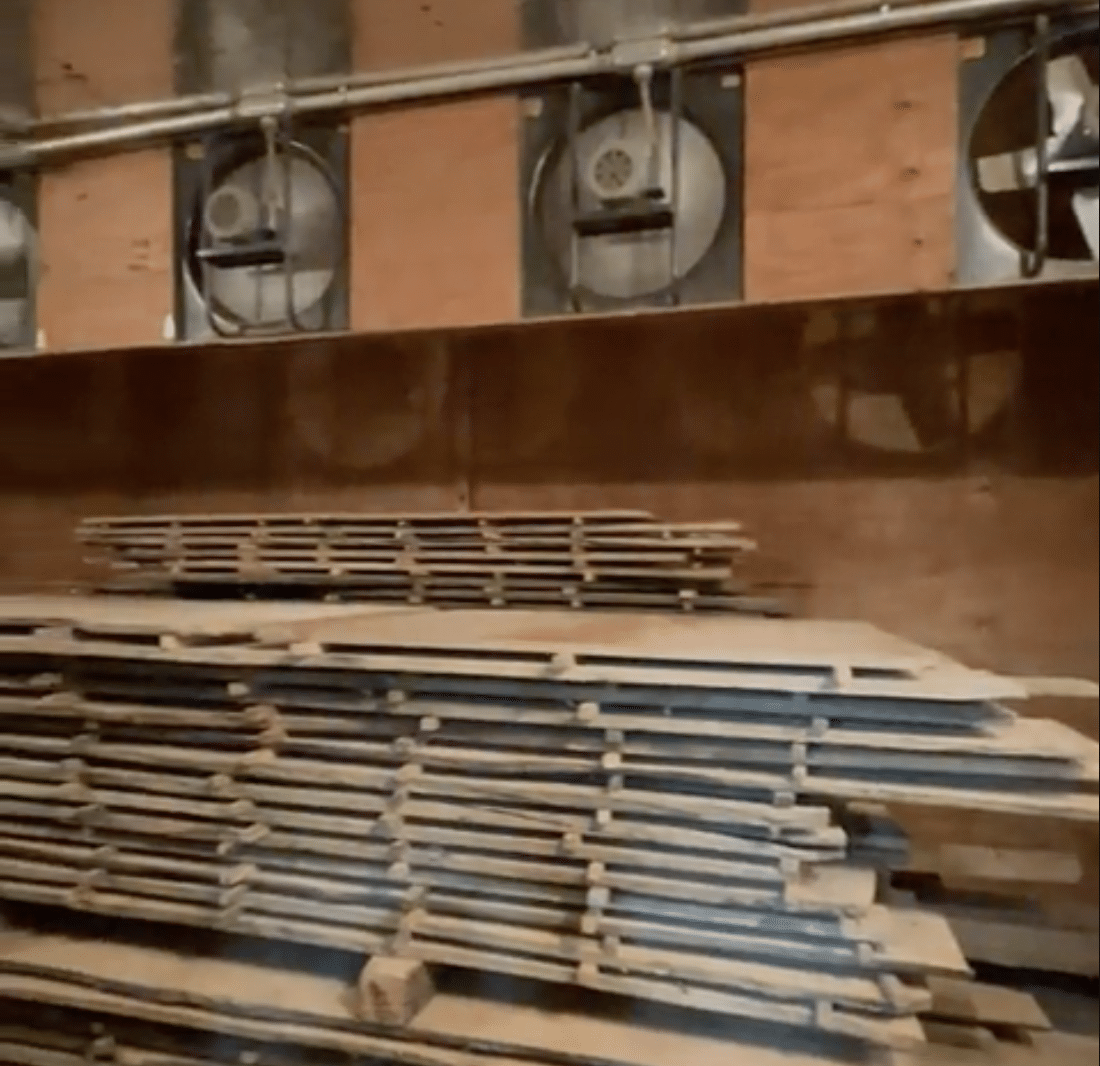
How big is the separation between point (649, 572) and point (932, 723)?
66 cm

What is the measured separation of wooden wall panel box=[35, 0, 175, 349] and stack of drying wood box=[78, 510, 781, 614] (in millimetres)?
398

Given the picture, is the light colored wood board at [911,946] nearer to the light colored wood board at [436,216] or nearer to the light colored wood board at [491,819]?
the light colored wood board at [491,819]

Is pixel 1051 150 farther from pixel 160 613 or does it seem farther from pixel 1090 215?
pixel 160 613

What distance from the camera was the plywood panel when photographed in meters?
1.57

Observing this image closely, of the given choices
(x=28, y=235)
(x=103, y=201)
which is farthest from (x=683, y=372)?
(x=28, y=235)

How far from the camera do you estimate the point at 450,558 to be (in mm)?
2074

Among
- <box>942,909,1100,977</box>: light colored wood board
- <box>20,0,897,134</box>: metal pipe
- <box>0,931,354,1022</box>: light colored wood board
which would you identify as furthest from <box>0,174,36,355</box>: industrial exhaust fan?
<box>942,909,1100,977</box>: light colored wood board

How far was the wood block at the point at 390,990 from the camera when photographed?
1577mm

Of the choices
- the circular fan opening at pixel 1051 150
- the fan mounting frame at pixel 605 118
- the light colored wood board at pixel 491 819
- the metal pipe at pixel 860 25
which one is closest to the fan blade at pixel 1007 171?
the circular fan opening at pixel 1051 150

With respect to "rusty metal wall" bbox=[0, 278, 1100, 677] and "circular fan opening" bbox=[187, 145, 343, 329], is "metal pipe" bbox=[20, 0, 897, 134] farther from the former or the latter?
"rusty metal wall" bbox=[0, 278, 1100, 677]

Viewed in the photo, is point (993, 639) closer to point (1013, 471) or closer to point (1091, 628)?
point (1013, 471)

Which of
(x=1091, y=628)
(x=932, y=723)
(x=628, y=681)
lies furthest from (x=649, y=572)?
(x=1091, y=628)

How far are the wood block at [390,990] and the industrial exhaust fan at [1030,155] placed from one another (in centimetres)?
112

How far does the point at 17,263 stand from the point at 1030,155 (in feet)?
5.30
